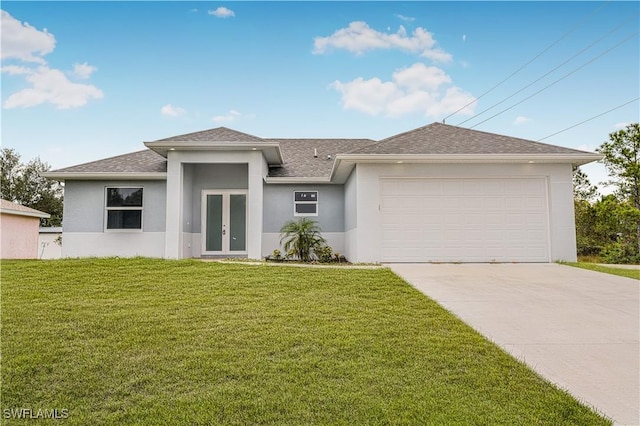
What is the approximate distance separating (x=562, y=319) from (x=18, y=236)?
22.6m

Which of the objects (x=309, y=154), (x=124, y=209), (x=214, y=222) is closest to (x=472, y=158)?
(x=309, y=154)

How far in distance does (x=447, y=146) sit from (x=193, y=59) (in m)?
10.3

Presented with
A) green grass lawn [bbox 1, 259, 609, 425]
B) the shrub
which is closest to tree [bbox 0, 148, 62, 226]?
the shrub

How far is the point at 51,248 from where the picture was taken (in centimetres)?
2547

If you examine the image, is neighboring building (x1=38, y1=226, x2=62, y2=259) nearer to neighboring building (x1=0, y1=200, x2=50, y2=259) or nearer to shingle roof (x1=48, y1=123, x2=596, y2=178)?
neighboring building (x1=0, y1=200, x2=50, y2=259)

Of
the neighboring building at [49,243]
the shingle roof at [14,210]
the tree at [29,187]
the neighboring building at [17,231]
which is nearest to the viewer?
the shingle roof at [14,210]

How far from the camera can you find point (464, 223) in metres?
11.3

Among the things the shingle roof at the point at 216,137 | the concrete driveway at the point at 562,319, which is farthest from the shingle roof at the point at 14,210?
the concrete driveway at the point at 562,319

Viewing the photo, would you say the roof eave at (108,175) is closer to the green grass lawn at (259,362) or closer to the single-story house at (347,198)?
the single-story house at (347,198)

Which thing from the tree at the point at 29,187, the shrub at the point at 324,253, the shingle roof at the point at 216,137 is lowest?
the shrub at the point at 324,253

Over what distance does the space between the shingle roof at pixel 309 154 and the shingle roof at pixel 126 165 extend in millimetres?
4060

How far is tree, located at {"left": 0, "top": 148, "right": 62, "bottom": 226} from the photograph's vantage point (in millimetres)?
35844

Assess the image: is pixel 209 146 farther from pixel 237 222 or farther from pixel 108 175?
pixel 108 175

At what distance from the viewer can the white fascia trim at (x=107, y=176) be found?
1346cm
